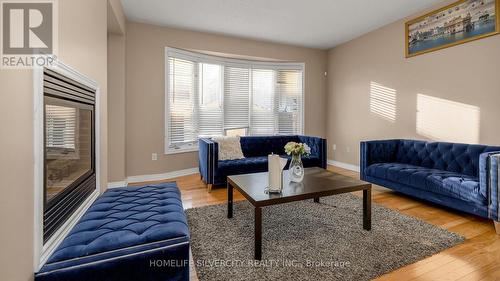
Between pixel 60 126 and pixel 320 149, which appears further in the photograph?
pixel 320 149

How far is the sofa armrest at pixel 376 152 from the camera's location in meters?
3.58

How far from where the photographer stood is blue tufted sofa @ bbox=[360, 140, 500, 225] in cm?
227

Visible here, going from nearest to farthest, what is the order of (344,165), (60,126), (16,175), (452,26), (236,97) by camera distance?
(16,175), (60,126), (452,26), (236,97), (344,165)

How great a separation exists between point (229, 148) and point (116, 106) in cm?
190

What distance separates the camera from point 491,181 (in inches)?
87.4

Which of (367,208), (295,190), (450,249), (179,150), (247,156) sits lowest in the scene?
(450,249)

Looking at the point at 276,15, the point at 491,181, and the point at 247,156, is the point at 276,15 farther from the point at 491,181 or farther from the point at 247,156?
the point at 491,181

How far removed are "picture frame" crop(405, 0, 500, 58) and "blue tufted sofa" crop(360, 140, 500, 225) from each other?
144 centimetres

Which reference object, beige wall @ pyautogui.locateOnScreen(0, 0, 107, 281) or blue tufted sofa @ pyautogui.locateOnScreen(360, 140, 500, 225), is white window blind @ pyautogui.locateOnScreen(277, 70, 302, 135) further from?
beige wall @ pyautogui.locateOnScreen(0, 0, 107, 281)

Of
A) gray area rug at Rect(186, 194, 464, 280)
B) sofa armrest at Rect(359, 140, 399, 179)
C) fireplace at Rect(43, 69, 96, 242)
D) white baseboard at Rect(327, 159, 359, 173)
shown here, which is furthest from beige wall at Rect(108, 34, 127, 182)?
white baseboard at Rect(327, 159, 359, 173)

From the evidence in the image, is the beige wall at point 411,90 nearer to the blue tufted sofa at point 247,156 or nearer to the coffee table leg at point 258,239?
the blue tufted sofa at point 247,156

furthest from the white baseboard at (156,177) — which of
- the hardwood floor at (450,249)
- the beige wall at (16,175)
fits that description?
the beige wall at (16,175)

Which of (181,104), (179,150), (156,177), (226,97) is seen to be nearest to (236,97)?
(226,97)

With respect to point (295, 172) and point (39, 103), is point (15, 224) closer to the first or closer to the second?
point (39, 103)
